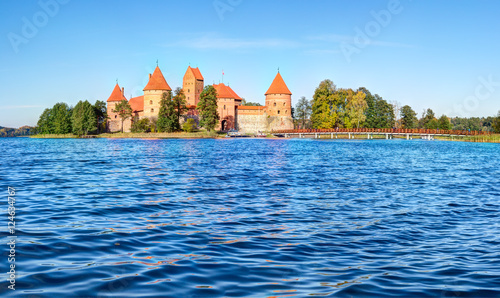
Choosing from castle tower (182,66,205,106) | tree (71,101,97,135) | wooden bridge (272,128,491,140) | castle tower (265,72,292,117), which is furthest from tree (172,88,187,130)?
castle tower (265,72,292,117)

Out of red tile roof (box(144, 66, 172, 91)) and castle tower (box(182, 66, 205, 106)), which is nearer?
red tile roof (box(144, 66, 172, 91))

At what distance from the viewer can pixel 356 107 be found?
9300cm

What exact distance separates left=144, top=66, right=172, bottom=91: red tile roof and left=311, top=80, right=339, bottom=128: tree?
109 ft

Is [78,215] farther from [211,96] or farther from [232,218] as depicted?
[211,96]

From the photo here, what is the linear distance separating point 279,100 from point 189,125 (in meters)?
24.7

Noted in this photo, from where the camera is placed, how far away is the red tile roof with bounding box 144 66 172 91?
98.8 metres

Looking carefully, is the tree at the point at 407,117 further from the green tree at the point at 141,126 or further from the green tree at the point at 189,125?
the green tree at the point at 141,126

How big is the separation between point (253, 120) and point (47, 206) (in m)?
96.1

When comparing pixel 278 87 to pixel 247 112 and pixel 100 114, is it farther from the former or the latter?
pixel 100 114

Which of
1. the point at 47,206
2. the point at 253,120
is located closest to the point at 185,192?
the point at 47,206

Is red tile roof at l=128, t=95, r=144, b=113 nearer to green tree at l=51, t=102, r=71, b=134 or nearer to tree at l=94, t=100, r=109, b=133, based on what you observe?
tree at l=94, t=100, r=109, b=133

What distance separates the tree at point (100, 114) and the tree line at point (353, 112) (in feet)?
152

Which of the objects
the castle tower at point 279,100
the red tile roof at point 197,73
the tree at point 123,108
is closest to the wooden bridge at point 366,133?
the castle tower at point 279,100

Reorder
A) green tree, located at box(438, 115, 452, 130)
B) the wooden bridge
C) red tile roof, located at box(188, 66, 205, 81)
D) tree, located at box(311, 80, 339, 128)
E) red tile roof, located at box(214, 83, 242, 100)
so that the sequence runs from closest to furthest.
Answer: tree, located at box(311, 80, 339, 128) < the wooden bridge < red tile roof, located at box(214, 83, 242, 100) < red tile roof, located at box(188, 66, 205, 81) < green tree, located at box(438, 115, 452, 130)
